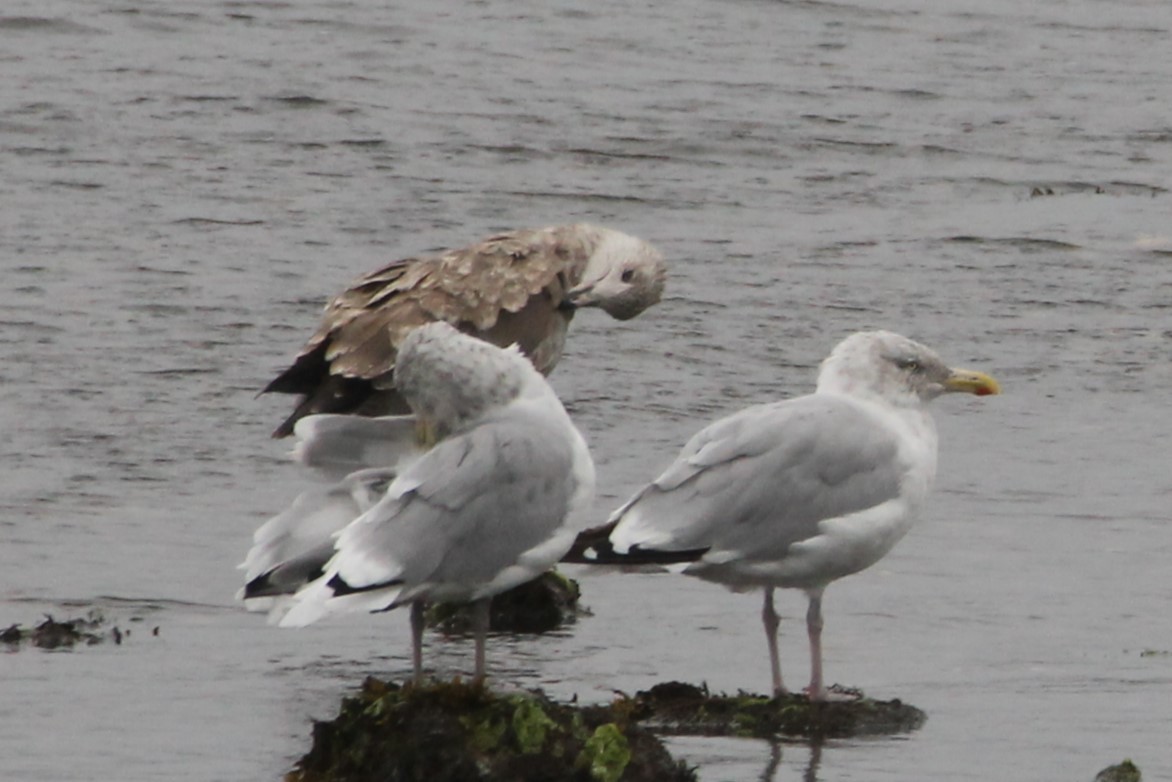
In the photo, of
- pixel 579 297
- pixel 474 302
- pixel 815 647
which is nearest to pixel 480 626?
pixel 815 647

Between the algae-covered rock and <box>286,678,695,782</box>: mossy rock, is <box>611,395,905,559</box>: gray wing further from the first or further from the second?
the algae-covered rock

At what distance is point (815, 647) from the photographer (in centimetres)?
722

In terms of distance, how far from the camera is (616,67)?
19.0m

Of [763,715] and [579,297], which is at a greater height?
[579,297]

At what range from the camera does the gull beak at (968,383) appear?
763 centimetres

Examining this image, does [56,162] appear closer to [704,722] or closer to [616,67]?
[616,67]

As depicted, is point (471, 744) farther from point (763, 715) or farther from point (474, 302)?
point (474, 302)

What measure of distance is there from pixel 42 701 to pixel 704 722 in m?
1.75

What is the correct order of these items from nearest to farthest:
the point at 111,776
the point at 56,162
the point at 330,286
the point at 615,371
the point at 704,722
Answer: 1. the point at 111,776
2. the point at 704,722
3. the point at 615,371
4. the point at 330,286
5. the point at 56,162

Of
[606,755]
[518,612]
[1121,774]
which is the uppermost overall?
[606,755]

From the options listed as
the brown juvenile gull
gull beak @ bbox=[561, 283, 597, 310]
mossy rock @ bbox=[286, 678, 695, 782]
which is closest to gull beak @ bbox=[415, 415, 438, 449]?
mossy rock @ bbox=[286, 678, 695, 782]

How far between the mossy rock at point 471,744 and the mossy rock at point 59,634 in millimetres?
1747

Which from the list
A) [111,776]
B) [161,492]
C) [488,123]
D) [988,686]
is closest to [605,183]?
[488,123]

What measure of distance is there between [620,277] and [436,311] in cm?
102
